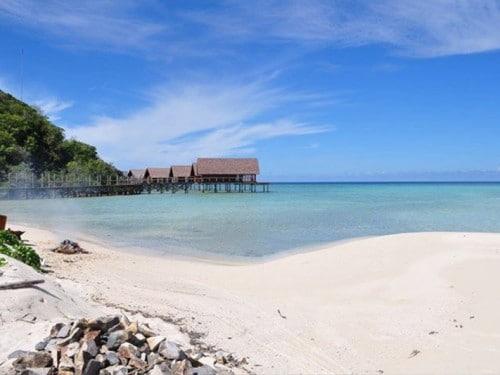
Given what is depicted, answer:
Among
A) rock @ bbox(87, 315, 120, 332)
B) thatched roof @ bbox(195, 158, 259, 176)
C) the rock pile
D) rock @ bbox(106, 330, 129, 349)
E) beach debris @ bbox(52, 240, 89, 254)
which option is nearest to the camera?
the rock pile

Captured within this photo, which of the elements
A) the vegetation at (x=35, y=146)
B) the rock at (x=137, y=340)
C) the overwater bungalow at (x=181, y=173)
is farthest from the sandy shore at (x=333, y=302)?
the overwater bungalow at (x=181, y=173)

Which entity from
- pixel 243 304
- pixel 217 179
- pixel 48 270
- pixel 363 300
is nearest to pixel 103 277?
pixel 48 270

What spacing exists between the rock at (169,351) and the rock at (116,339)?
33 centimetres

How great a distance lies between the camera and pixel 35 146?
57344mm

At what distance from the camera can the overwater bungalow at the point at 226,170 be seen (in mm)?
62125

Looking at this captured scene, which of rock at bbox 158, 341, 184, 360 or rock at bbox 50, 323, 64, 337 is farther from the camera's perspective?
rock at bbox 50, 323, 64, 337

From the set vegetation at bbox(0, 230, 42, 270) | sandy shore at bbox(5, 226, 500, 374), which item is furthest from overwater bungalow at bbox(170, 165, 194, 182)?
vegetation at bbox(0, 230, 42, 270)

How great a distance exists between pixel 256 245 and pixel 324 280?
6.05 meters

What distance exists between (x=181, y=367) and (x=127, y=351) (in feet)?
1.73

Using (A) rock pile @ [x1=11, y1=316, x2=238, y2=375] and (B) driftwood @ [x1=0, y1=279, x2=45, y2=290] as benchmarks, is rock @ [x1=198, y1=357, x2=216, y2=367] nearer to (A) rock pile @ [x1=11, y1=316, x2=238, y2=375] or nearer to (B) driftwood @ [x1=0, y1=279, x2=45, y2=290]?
(A) rock pile @ [x1=11, y1=316, x2=238, y2=375]

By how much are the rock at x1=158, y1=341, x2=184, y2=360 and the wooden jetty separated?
4487cm

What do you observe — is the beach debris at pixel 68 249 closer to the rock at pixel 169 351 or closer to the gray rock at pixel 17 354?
the gray rock at pixel 17 354

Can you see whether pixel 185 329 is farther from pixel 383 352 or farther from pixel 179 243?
pixel 179 243

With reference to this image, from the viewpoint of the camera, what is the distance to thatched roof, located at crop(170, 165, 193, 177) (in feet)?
218
